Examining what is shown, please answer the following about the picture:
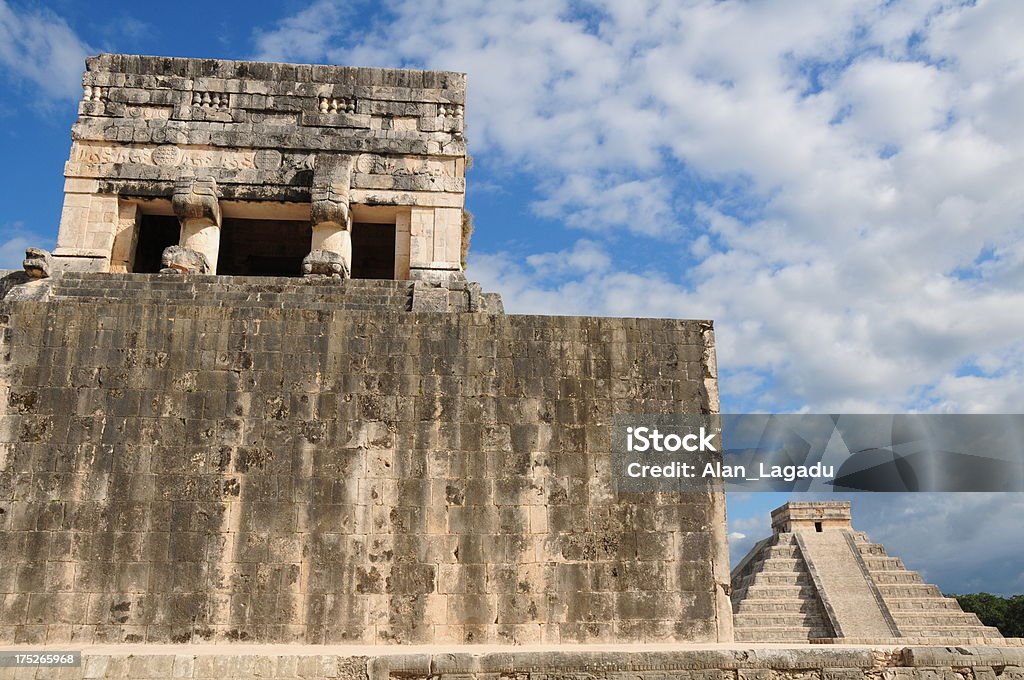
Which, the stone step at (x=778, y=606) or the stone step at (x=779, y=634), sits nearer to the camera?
the stone step at (x=779, y=634)

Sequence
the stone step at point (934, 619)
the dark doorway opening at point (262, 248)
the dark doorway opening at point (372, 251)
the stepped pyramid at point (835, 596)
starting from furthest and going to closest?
the stone step at point (934, 619), the stepped pyramid at point (835, 596), the dark doorway opening at point (372, 251), the dark doorway opening at point (262, 248)

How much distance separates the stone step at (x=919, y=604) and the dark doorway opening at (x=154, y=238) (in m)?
21.8

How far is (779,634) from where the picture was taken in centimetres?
2317

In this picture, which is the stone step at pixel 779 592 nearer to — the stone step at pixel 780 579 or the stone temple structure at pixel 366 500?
the stone step at pixel 780 579

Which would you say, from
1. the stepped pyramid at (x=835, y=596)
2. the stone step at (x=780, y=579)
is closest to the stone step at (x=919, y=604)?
the stepped pyramid at (x=835, y=596)

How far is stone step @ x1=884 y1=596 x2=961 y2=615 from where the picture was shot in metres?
24.8

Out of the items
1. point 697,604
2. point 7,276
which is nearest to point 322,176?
point 7,276

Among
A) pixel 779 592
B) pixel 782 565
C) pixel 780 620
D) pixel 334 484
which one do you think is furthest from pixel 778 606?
pixel 334 484

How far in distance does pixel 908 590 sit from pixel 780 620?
479cm

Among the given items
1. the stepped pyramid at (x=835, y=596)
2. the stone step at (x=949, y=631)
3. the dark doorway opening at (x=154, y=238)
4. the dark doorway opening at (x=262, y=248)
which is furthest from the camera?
the stepped pyramid at (x=835, y=596)

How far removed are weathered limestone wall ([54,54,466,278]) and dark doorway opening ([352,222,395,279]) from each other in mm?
2678

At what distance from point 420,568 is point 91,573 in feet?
11.1

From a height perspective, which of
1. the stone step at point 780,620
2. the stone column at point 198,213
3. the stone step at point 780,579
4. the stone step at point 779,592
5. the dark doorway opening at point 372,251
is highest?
the dark doorway opening at point 372,251

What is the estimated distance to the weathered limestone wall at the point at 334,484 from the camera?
8.90m
